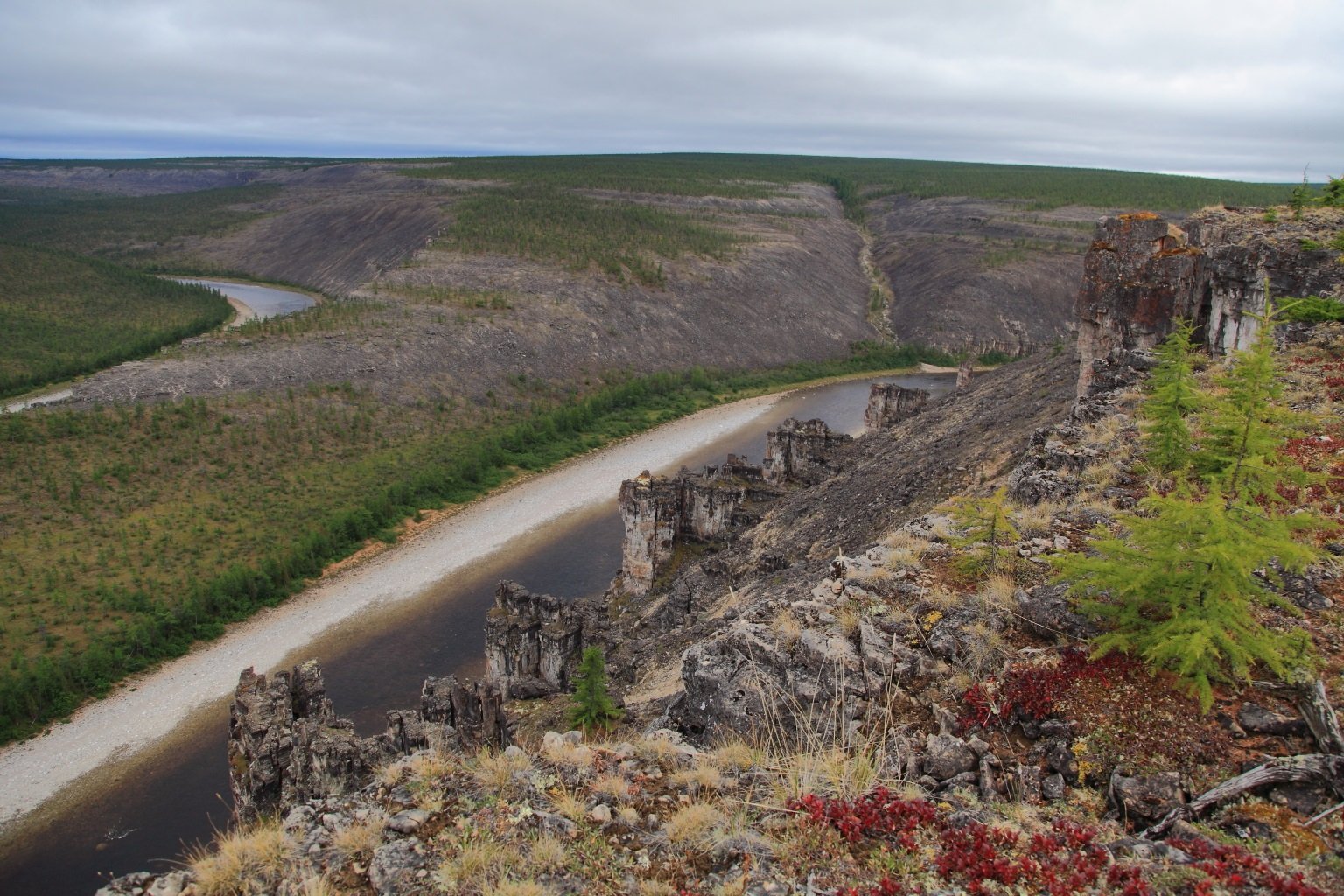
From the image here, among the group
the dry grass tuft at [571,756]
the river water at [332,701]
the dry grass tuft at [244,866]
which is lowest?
the river water at [332,701]

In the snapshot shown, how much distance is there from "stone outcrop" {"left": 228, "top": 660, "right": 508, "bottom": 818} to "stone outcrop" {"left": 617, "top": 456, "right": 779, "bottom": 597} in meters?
14.3

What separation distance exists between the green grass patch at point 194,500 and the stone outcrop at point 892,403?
21.2 meters

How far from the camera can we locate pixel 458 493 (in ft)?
179

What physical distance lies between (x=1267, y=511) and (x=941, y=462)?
808 inches

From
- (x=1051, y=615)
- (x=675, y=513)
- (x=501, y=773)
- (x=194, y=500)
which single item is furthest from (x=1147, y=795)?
(x=194, y=500)

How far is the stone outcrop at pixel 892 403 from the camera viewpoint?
57844 mm

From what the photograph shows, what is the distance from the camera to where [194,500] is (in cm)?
4797

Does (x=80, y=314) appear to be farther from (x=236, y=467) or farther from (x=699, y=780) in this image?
(x=699, y=780)

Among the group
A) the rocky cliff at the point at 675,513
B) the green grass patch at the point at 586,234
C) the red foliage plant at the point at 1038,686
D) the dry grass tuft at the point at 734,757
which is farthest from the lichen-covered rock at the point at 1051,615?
the green grass patch at the point at 586,234

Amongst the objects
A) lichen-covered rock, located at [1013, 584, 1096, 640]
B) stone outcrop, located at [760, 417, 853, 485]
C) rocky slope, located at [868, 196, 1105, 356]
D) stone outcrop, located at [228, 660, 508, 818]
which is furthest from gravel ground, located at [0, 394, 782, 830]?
rocky slope, located at [868, 196, 1105, 356]

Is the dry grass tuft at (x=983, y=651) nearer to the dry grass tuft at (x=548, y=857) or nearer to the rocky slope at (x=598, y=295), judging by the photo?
the dry grass tuft at (x=548, y=857)

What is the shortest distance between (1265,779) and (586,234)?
113 metres

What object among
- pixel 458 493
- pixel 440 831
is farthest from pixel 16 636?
pixel 440 831

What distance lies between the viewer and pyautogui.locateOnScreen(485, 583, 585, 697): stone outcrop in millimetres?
29422
